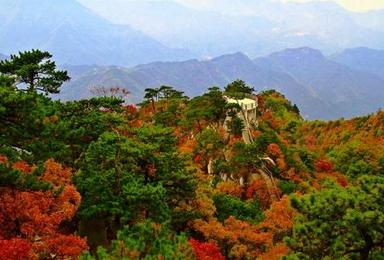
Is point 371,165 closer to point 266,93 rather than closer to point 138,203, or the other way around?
point 138,203

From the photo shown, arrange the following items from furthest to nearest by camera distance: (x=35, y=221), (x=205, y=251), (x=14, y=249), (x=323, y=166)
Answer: (x=323, y=166), (x=205, y=251), (x=35, y=221), (x=14, y=249)

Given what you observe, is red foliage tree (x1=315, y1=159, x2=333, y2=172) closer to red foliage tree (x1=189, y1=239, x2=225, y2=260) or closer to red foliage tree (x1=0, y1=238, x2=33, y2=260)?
red foliage tree (x1=189, y1=239, x2=225, y2=260)

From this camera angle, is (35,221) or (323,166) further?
(323,166)

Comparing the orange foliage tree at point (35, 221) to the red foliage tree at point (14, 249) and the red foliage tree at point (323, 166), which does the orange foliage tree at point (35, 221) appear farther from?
the red foliage tree at point (323, 166)

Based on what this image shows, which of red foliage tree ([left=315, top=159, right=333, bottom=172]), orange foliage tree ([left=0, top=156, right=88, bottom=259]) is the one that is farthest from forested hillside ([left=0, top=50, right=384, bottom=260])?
red foliage tree ([left=315, top=159, right=333, bottom=172])

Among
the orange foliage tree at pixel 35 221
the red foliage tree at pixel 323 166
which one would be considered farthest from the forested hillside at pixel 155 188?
the red foliage tree at pixel 323 166

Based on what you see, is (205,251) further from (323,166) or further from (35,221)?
(323,166)

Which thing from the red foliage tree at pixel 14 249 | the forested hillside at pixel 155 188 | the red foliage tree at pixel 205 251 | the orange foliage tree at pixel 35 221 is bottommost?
the red foliage tree at pixel 14 249

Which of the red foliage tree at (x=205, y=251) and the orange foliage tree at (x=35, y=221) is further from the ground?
the red foliage tree at (x=205, y=251)

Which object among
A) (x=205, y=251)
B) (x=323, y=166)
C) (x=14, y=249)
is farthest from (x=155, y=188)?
(x=323, y=166)

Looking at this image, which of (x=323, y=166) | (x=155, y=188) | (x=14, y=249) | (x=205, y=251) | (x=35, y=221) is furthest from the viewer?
(x=323, y=166)

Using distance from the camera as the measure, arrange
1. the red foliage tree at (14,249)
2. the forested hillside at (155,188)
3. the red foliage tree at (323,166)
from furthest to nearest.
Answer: the red foliage tree at (323,166)
the red foliage tree at (14,249)
the forested hillside at (155,188)
